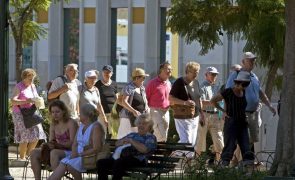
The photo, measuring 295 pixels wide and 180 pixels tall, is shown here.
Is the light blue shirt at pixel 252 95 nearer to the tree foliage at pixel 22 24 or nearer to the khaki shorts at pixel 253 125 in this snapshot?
the khaki shorts at pixel 253 125

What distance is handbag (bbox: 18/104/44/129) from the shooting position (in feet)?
63.7

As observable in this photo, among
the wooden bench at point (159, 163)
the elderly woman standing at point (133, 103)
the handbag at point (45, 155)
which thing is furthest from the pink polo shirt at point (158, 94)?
the handbag at point (45, 155)

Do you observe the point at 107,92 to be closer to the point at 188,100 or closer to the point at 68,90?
the point at 68,90

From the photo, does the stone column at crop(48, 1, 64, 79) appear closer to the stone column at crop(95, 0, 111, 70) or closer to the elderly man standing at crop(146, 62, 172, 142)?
the stone column at crop(95, 0, 111, 70)

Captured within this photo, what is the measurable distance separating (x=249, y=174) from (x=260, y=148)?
526 cm

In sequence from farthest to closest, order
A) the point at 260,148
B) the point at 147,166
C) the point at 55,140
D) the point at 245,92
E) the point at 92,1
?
the point at 92,1 < the point at 260,148 < the point at 245,92 < the point at 55,140 < the point at 147,166

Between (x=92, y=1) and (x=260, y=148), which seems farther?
(x=92, y=1)

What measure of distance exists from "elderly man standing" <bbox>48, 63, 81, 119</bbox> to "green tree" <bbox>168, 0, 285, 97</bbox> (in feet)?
6.35

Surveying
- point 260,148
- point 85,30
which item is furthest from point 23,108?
point 85,30

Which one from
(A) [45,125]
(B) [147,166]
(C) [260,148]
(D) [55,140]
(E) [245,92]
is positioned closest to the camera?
(B) [147,166]

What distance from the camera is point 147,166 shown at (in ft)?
45.6

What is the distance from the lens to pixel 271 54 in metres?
18.4

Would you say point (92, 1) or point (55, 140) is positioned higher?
point (92, 1)

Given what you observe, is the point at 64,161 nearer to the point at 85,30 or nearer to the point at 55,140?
the point at 55,140
